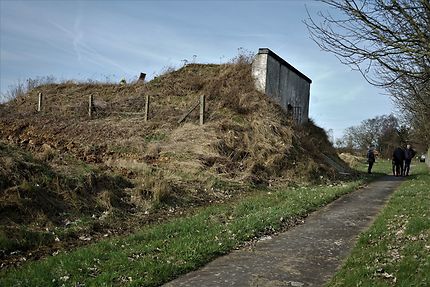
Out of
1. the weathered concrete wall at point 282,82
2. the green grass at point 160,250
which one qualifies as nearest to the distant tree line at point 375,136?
the weathered concrete wall at point 282,82

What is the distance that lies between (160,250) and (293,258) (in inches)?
86.4

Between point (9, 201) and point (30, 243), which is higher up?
point (9, 201)

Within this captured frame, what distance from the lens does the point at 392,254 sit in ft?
22.2

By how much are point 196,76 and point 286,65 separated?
5.23m

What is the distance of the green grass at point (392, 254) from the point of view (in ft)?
18.3

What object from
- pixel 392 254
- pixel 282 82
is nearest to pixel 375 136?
pixel 282 82

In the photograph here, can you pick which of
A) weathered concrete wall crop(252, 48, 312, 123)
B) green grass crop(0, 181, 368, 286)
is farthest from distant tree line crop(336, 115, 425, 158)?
green grass crop(0, 181, 368, 286)

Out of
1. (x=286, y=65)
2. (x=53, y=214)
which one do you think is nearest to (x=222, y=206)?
(x=53, y=214)

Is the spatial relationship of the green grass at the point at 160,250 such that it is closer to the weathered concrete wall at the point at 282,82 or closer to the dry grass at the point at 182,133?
the dry grass at the point at 182,133

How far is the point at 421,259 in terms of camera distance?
6.21 m

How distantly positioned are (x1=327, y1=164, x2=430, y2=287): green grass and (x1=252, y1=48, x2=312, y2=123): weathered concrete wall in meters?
12.7

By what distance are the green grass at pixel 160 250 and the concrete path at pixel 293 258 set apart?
326 mm

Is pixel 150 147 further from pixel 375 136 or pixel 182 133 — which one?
pixel 375 136

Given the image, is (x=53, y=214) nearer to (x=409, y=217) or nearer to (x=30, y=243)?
(x=30, y=243)
